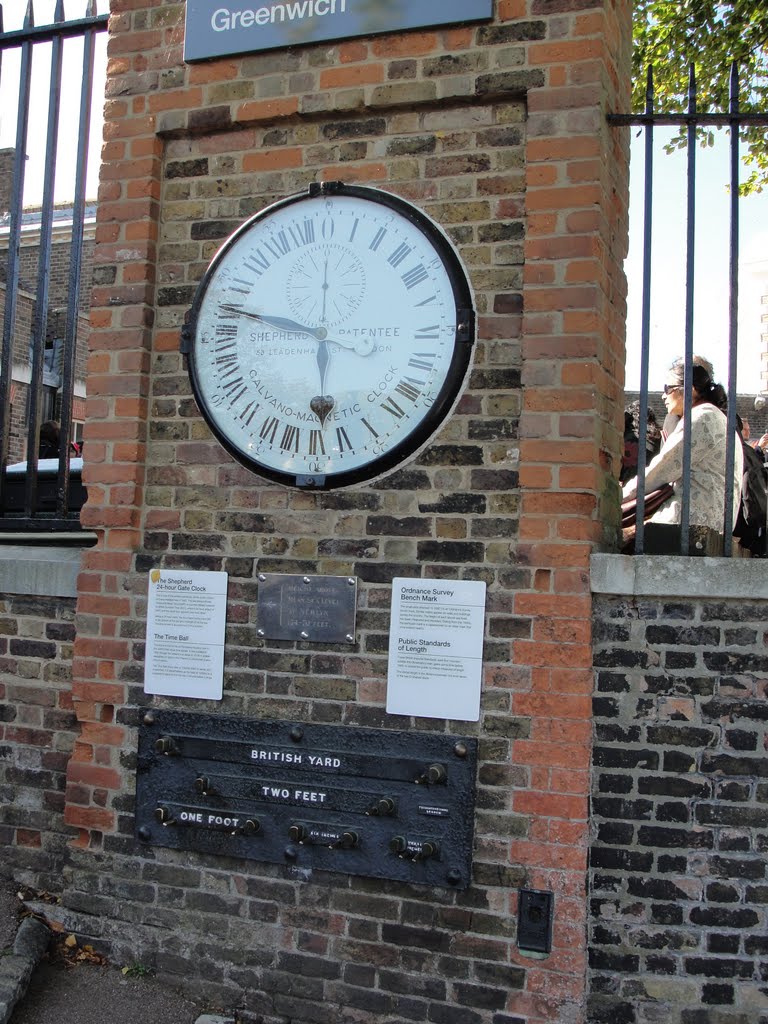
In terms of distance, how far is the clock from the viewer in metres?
3.36

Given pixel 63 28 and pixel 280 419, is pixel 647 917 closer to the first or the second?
pixel 280 419

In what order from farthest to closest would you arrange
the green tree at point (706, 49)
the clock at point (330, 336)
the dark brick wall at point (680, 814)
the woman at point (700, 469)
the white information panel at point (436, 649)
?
the green tree at point (706, 49) < the woman at point (700, 469) < the clock at point (330, 336) < the white information panel at point (436, 649) < the dark brick wall at point (680, 814)

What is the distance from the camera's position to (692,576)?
318cm

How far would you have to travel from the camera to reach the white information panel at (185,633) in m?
3.56

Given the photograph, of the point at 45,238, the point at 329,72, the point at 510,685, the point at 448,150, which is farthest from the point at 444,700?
the point at 45,238

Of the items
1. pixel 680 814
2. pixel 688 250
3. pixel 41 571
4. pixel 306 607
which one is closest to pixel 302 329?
pixel 306 607

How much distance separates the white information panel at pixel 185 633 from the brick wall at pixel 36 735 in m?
0.50

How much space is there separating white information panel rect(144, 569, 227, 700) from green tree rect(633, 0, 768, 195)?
5.79m

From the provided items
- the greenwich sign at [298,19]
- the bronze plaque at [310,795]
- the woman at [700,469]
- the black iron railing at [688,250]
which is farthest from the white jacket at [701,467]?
the greenwich sign at [298,19]

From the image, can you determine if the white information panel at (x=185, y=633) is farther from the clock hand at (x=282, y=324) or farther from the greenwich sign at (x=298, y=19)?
the greenwich sign at (x=298, y=19)

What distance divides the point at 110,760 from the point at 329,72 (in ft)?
9.02

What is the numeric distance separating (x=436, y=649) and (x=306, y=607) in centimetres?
51

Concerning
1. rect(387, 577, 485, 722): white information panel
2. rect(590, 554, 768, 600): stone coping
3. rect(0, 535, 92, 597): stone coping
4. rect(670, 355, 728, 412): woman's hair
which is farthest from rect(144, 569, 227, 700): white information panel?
rect(670, 355, 728, 412): woman's hair

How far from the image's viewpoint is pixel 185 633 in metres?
3.61
